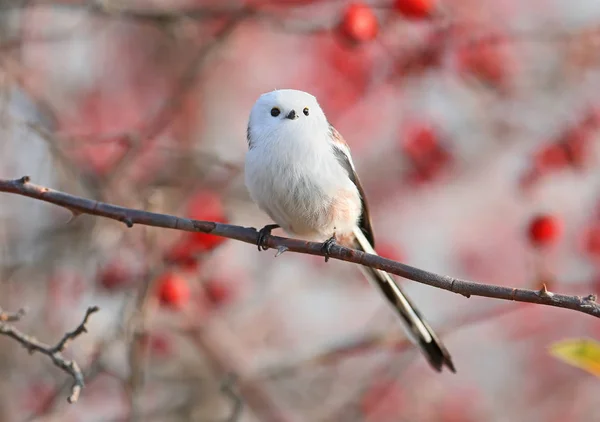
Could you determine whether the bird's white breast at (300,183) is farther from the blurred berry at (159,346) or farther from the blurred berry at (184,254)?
the blurred berry at (159,346)

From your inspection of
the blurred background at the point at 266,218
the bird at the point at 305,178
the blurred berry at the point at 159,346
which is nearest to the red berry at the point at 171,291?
the blurred background at the point at 266,218

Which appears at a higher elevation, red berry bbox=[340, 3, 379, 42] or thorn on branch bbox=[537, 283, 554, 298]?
red berry bbox=[340, 3, 379, 42]

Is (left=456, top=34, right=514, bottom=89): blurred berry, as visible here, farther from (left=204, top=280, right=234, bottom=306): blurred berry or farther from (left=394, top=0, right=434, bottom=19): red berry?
(left=204, top=280, right=234, bottom=306): blurred berry

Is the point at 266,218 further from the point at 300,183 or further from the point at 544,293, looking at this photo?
the point at 544,293

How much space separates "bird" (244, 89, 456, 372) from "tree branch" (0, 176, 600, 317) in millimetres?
168

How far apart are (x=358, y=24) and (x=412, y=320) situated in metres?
1.22

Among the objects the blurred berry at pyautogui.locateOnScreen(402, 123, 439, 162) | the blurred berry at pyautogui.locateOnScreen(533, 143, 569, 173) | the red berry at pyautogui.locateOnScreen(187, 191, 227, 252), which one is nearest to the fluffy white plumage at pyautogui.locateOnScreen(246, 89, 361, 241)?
the red berry at pyautogui.locateOnScreen(187, 191, 227, 252)

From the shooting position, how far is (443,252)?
5.18 metres

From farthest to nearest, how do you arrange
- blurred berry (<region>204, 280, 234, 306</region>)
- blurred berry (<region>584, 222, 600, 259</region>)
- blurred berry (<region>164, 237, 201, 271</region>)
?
blurred berry (<region>204, 280, 234, 306</region>)
blurred berry (<region>584, 222, 600, 259</region>)
blurred berry (<region>164, 237, 201, 271</region>)

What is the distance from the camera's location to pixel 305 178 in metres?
2.15

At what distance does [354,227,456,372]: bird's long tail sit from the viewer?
7.34ft

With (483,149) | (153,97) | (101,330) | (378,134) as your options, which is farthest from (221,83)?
(101,330)

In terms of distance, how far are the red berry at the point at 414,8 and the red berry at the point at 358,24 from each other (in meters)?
0.12

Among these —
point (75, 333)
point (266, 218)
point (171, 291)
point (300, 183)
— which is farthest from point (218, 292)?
point (75, 333)
